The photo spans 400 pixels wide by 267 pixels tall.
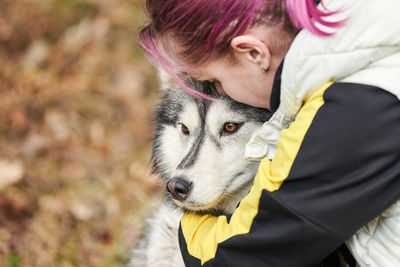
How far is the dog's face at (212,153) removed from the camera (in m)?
2.13

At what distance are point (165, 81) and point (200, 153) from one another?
60 centimetres

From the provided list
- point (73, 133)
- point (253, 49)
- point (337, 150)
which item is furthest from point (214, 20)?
point (73, 133)

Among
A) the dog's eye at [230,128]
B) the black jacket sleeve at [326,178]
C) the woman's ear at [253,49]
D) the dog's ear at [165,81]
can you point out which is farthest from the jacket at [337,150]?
the dog's ear at [165,81]

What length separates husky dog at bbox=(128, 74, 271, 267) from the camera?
214 centimetres

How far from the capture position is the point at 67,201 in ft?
12.5

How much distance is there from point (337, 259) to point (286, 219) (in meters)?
0.65

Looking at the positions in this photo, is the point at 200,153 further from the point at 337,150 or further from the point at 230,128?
the point at 337,150

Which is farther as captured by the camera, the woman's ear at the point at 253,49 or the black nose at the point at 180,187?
the black nose at the point at 180,187

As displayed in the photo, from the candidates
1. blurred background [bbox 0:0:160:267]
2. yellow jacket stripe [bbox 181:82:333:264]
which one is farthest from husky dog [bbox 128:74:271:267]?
blurred background [bbox 0:0:160:267]

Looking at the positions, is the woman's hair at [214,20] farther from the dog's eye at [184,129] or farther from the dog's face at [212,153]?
the dog's eye at [184,129]

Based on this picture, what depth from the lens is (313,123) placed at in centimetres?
149

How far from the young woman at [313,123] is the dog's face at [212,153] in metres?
0.31

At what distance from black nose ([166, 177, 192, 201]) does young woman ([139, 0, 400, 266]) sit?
29cm

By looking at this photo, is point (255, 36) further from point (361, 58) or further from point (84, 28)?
point (84, 28)
